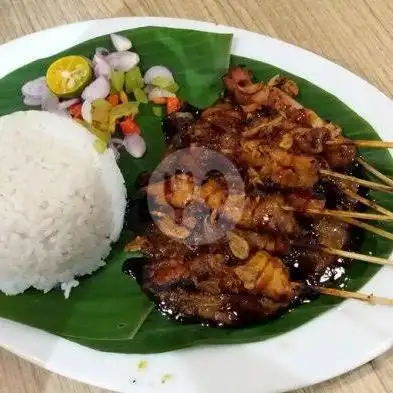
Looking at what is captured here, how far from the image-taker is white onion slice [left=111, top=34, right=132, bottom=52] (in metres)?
4.11

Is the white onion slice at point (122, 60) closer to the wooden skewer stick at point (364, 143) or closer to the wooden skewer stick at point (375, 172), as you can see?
the wooden skewer stick at point (364, 143)

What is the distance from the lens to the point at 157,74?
4.07 metres

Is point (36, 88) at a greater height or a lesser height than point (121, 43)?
lesser

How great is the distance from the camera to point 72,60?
406 cm

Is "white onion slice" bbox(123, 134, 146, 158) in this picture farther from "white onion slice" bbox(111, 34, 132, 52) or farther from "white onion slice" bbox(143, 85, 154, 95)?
"white onion slice" bbox(111, 34, 132, 52)

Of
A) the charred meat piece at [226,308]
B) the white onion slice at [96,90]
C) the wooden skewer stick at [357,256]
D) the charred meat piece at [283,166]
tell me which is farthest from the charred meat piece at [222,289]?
the white onion slice at [96,90]

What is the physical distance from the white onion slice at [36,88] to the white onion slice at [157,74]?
0.72 meters

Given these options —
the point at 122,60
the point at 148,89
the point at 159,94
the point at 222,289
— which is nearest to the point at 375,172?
the point at 222,289

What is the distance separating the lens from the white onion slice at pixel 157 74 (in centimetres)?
406

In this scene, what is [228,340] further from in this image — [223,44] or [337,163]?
[223,44]

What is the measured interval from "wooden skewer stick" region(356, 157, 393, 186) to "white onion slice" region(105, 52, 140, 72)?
1.72m

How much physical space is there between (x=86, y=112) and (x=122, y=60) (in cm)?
47

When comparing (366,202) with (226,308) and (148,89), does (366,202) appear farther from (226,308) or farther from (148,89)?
(148,89)

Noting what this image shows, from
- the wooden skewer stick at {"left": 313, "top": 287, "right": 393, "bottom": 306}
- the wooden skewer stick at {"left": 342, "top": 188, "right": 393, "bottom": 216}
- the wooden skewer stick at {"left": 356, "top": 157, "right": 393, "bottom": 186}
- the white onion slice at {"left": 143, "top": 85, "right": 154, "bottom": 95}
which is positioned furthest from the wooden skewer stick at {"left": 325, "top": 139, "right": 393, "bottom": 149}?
the white onion slice at {"left": 143, "top": 85, "right": 154, "bottom": 95}
